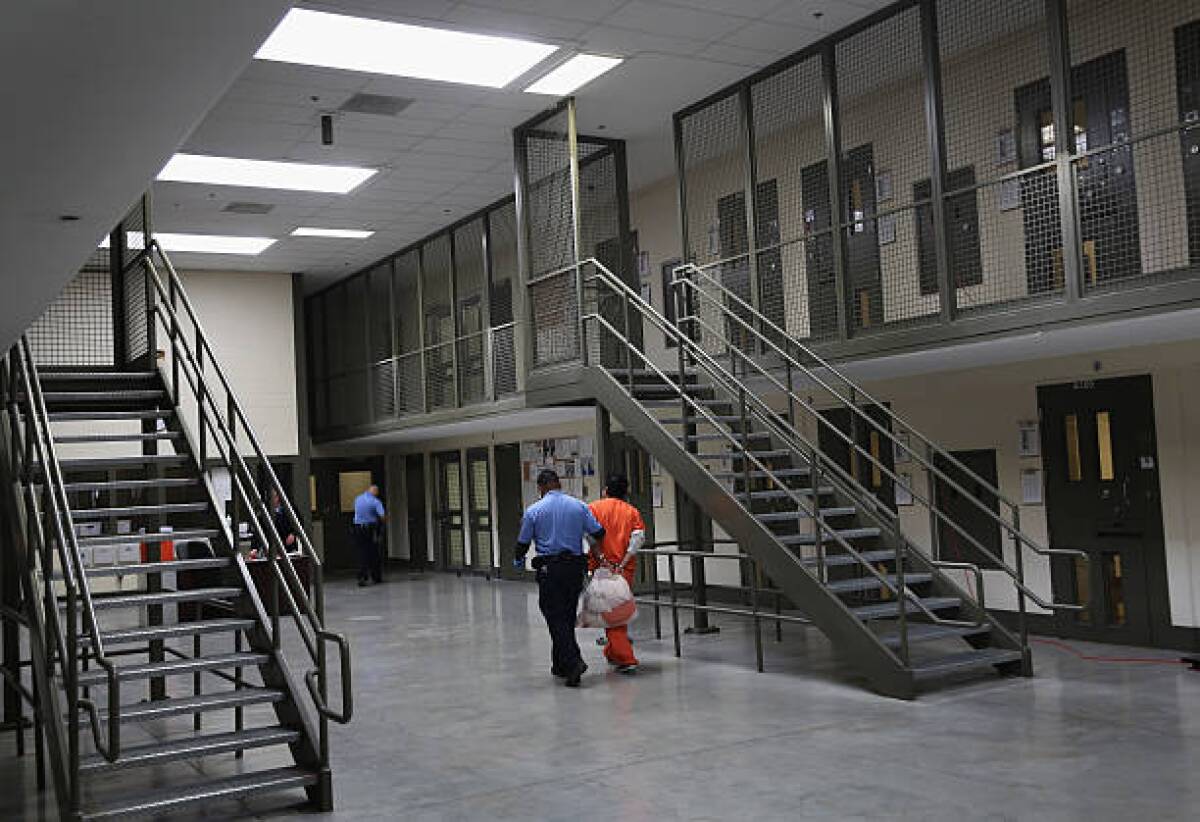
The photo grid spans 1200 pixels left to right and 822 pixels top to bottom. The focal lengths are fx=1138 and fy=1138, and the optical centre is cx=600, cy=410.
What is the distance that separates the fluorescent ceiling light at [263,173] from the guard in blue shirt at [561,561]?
6395 mm

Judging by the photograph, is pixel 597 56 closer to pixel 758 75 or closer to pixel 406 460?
pixel 758 75

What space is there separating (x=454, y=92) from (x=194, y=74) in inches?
324

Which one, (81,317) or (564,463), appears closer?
(81,317)

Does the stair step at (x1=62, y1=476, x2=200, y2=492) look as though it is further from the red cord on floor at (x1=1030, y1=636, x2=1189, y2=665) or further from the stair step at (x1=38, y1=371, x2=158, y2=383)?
the red cord on floor at (x1=1030, y1=636, x2=1189, y2=665)

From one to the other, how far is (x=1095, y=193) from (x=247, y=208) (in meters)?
10.5

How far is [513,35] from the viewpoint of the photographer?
380 inches

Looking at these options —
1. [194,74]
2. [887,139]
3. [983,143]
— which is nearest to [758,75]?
[887,139]

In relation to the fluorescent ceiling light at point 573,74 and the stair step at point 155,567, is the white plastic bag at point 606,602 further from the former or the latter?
the fluorescent ceiling light at point 573,74

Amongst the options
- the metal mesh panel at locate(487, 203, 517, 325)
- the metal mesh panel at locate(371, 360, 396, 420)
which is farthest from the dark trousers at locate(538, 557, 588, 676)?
the metal mesh panel at locate(371, 360, 396, 420)

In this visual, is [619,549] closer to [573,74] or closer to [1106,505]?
[1106,505]

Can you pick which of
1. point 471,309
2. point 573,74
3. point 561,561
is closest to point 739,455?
point 561,561

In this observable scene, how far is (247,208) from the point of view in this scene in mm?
14891

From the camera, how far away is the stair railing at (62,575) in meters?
5.25

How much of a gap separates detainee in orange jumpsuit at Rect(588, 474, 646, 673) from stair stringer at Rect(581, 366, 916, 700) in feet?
2.17
